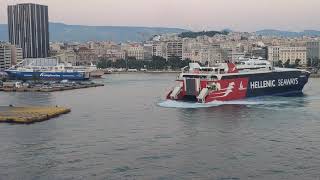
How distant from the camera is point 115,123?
1192cm

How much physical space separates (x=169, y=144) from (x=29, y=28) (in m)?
58.2

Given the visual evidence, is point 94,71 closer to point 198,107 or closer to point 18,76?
point 18,76

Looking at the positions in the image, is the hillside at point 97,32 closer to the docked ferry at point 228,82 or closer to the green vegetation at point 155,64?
the green vegetation at point 155,64

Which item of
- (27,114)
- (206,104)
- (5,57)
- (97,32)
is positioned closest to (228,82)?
(206,104)

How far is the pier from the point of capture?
40.4 feet

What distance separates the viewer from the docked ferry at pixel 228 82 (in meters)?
16.1

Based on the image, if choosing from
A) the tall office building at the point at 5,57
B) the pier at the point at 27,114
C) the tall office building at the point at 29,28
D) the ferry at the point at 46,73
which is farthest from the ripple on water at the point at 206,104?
the tall office building at the point at 29,28

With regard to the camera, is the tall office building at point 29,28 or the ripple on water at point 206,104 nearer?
the ripple on water at point 206,104

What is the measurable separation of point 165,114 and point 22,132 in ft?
→ 12.7

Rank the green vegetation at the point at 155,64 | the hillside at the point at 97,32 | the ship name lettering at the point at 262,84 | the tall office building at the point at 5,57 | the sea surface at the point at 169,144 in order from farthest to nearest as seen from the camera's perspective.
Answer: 1. the hillside at the point at 97,32
2. the green vegetation at the point at 155,64
3. the tall office building at the point at 5,57
4. the ship name lettering at the point at 262,84
5. the sea surface at the point at 169,144

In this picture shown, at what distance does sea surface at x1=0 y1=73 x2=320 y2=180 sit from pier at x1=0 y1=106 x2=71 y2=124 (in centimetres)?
34

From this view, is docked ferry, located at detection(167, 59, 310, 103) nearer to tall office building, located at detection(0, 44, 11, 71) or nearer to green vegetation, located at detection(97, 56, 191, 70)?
green vegetation, located at detection(97, 56, 191, 70)

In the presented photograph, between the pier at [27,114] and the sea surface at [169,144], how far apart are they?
338 millimetres

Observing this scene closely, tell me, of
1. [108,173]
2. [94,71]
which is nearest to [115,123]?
[108,173]
